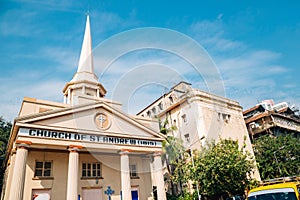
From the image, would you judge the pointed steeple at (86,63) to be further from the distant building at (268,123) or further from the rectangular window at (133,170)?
the distant building at (268,123)

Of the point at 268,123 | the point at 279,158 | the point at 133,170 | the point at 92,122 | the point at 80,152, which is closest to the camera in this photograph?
the point at 92,122

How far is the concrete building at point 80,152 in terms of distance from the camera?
647 inches

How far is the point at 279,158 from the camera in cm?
3347

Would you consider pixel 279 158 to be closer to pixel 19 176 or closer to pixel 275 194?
pixel 275 194

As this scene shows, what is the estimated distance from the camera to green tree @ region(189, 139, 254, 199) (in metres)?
21.1

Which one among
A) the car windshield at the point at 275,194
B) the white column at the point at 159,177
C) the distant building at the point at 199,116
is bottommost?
the car windshield at the point at 275,194

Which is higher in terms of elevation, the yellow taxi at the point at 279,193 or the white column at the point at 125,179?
the white column at the point at 125,179

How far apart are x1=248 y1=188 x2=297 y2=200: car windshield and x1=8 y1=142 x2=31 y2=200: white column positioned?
533 inches

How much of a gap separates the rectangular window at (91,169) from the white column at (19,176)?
6.31 meters

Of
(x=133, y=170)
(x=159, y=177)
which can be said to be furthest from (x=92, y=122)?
(x=159, y=177)

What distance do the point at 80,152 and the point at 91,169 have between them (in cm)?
191

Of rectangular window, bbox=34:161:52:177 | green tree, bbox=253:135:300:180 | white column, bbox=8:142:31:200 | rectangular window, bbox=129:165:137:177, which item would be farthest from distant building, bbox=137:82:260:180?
white column, bbox=8:142:31:200

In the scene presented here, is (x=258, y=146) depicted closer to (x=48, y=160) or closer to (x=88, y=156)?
(x=88, y=156)

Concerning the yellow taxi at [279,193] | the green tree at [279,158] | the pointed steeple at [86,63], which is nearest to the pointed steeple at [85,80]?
the pointed steeple at [86,63]
